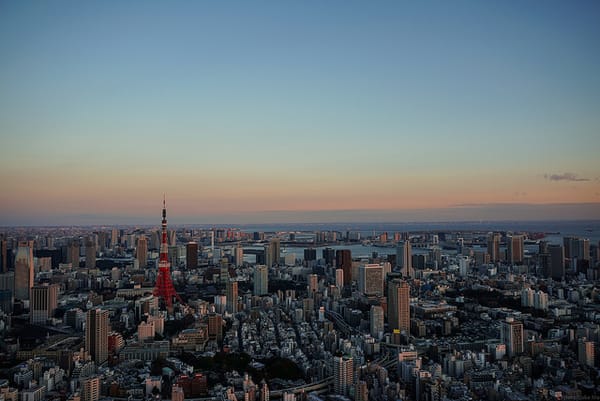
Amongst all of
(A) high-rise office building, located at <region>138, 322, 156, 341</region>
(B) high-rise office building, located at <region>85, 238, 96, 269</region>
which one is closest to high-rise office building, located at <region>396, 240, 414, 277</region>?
(A) high-rise office building, located at <region>138, 322, 156, 341</region>

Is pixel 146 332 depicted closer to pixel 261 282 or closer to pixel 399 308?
pixel 399 308

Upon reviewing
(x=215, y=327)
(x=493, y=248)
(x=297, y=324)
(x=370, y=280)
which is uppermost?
(x=493, y=248)

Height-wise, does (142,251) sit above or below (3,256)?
below

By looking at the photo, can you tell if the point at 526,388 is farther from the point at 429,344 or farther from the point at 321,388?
the point at 429,344

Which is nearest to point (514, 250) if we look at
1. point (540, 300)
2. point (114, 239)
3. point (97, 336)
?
point (540, 300)

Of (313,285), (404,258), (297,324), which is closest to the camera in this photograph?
(297,324)

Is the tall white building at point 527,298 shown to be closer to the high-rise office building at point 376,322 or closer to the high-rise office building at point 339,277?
the high-rise office building at point 376,322

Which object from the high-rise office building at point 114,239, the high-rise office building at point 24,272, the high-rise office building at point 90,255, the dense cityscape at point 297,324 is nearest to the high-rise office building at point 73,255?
the dense cityscape at point 297,324

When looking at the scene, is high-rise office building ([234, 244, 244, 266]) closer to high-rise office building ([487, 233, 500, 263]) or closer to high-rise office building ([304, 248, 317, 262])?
high-rise office building ([304, 248, 317, 262])
